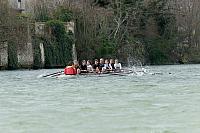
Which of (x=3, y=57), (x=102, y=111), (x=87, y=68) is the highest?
(x=3, y=57)

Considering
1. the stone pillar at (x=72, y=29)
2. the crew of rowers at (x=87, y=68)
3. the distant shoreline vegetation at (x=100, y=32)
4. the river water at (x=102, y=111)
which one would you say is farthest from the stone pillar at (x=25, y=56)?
the river water at (x=102, y=111)

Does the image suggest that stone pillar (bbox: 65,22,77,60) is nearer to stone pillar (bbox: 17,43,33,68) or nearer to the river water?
stone pillar (bbox: 17,43,33,68)

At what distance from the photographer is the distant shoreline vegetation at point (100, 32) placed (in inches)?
2153

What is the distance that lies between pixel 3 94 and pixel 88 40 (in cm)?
3951

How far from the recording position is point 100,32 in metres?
64.5

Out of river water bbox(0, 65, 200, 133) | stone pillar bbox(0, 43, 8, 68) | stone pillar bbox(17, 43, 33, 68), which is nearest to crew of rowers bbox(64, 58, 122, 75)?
river water bbox(0, 65, 200, 133)

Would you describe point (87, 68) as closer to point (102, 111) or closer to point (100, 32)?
point (102, 111)

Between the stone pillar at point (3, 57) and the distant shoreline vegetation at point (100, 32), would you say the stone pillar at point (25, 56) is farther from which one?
the stone pillar at point (3, 57)

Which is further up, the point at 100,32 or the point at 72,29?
the point at 72,29

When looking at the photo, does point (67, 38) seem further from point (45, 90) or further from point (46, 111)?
point (46, 111)

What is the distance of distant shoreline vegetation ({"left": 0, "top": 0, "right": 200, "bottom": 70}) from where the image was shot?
54.7 m

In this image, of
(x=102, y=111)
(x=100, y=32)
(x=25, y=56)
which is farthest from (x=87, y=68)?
(x=100, y=32)

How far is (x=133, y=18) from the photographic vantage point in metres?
70.0

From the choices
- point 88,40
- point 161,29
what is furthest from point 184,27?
point 88,40
